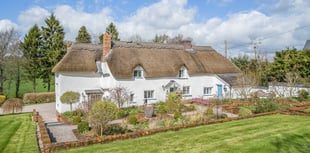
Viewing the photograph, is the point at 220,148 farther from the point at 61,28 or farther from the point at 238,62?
the point at 238,62

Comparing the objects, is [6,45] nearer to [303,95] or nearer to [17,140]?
[17,140]

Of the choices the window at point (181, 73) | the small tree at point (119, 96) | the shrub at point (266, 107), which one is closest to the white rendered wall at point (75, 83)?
the small tree at point (119, 96)

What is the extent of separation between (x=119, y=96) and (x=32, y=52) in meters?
21.9

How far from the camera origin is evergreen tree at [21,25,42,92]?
A: 36.7 metres

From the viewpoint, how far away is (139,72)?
26.8 m

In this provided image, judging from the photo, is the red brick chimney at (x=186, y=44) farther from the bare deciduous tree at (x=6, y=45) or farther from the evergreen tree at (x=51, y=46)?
the bare deciduous tree at (x=6, y=45)

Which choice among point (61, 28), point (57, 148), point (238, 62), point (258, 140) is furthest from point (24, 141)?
point (238, 62)

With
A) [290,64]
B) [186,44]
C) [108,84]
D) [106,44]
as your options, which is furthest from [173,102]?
[290,64]

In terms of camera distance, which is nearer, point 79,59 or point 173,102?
point 173,102

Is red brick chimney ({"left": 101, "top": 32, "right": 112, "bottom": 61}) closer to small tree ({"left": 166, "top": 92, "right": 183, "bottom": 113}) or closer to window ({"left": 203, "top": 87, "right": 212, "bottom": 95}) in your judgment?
small tree ({"left": 166, "top": 92, "right": 183, "bottom": 113})

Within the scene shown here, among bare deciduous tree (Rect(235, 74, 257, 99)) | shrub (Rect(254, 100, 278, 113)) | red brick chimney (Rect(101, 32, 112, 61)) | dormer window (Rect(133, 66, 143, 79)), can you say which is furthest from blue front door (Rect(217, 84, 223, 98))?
red brick chimney (Rect(101, 32, 112, 61))

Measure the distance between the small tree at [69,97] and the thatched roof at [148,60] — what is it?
2.47 meters

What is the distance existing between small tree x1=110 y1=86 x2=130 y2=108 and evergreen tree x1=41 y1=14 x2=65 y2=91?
1817 centimetres

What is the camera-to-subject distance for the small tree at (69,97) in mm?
23016
